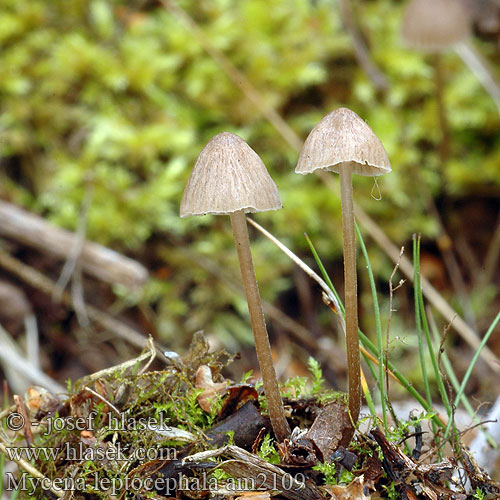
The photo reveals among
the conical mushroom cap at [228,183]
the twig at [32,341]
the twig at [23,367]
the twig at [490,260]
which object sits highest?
the twig at [490,260]

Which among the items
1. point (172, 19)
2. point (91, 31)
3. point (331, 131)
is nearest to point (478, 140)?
point (172, 19)

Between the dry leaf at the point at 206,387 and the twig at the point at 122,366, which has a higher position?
the twig at the point at 122,366

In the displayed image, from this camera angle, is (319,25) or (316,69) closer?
(316,69)


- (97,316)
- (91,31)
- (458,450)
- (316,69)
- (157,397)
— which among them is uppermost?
(91,31)

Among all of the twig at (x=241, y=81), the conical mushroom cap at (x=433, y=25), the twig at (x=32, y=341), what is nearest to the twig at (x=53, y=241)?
the twig at (x=32, y=341)

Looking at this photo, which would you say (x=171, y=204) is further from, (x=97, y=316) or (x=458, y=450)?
(x=458, y=450)

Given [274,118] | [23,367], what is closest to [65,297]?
[23,367]

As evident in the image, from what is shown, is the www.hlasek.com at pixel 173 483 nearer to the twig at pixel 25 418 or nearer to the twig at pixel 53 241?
the twig at pixel 25 418
